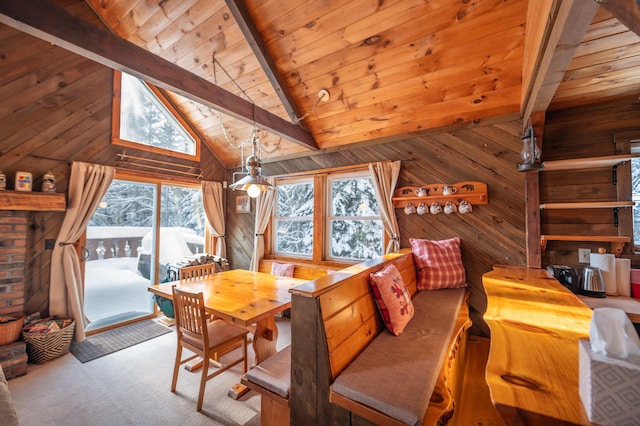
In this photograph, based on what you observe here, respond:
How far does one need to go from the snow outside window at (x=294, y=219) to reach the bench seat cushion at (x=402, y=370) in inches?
94.8

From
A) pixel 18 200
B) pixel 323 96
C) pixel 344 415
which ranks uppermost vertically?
pixel 323 96

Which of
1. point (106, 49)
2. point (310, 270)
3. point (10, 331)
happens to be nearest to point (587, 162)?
point (310, 270)

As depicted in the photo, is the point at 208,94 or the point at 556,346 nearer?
the point at 556,346

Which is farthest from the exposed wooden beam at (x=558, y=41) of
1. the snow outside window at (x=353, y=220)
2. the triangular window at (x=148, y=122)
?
the triangular window at (x=148, y=122)

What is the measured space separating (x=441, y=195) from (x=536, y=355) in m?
2.13

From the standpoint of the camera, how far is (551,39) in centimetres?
138

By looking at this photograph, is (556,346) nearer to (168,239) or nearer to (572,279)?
(572,279)

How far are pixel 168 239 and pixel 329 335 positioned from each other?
378cm

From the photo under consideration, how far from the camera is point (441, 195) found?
112 inches

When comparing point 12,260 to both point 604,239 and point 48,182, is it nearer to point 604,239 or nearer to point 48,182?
point 48,182

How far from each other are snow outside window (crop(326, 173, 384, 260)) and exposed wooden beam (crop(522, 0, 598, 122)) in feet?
6.50

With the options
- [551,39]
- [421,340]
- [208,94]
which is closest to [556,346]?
[421,340]

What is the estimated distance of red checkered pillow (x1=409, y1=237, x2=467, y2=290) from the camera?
102 inches

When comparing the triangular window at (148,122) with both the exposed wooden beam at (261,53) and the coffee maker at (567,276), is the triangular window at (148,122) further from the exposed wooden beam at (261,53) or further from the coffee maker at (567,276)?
the coffee maker at (567,276)
